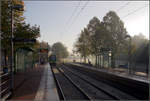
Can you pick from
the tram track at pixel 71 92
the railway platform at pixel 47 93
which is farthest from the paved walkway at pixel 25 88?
the tram track at pixel 71 92

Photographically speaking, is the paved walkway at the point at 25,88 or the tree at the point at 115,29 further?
the tree at the point at 115,29

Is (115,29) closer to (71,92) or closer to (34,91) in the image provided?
(71,92)

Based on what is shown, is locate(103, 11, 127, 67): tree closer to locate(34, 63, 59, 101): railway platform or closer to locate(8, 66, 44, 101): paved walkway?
locate(8, 66, 44, 101): paved walkway

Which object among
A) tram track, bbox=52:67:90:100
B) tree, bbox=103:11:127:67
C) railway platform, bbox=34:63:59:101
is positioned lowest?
tram track, bbox=52:67:90:100

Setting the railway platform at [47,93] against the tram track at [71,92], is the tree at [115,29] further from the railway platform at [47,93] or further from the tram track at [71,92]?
the railway platform at [47,93]

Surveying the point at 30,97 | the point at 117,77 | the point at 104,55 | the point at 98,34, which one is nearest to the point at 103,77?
the point at 117,77

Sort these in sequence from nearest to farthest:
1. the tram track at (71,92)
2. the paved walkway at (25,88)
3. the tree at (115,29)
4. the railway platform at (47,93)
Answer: the railway platform at (47,93) → the paved walkway at (25,88) → the tram track at (71,92) → the tree at (115,29)

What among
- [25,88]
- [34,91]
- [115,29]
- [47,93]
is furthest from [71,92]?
[115,29]

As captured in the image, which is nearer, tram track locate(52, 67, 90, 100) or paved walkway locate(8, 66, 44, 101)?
paved walkway locate(8, 66, 44, 101)

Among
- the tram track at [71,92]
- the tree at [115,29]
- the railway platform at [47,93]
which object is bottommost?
the tram track at [71,92]

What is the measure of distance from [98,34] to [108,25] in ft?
8.70

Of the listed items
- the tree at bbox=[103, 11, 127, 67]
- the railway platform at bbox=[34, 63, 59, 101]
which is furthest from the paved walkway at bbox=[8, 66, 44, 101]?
the tree at bbox=[103, 11, 127, 67]

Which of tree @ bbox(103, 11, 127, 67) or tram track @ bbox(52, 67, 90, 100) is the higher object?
tree @ bbox(103, 11, 127, 67)

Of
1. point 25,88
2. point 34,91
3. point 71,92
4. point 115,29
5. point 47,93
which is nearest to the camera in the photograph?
point 47,93
